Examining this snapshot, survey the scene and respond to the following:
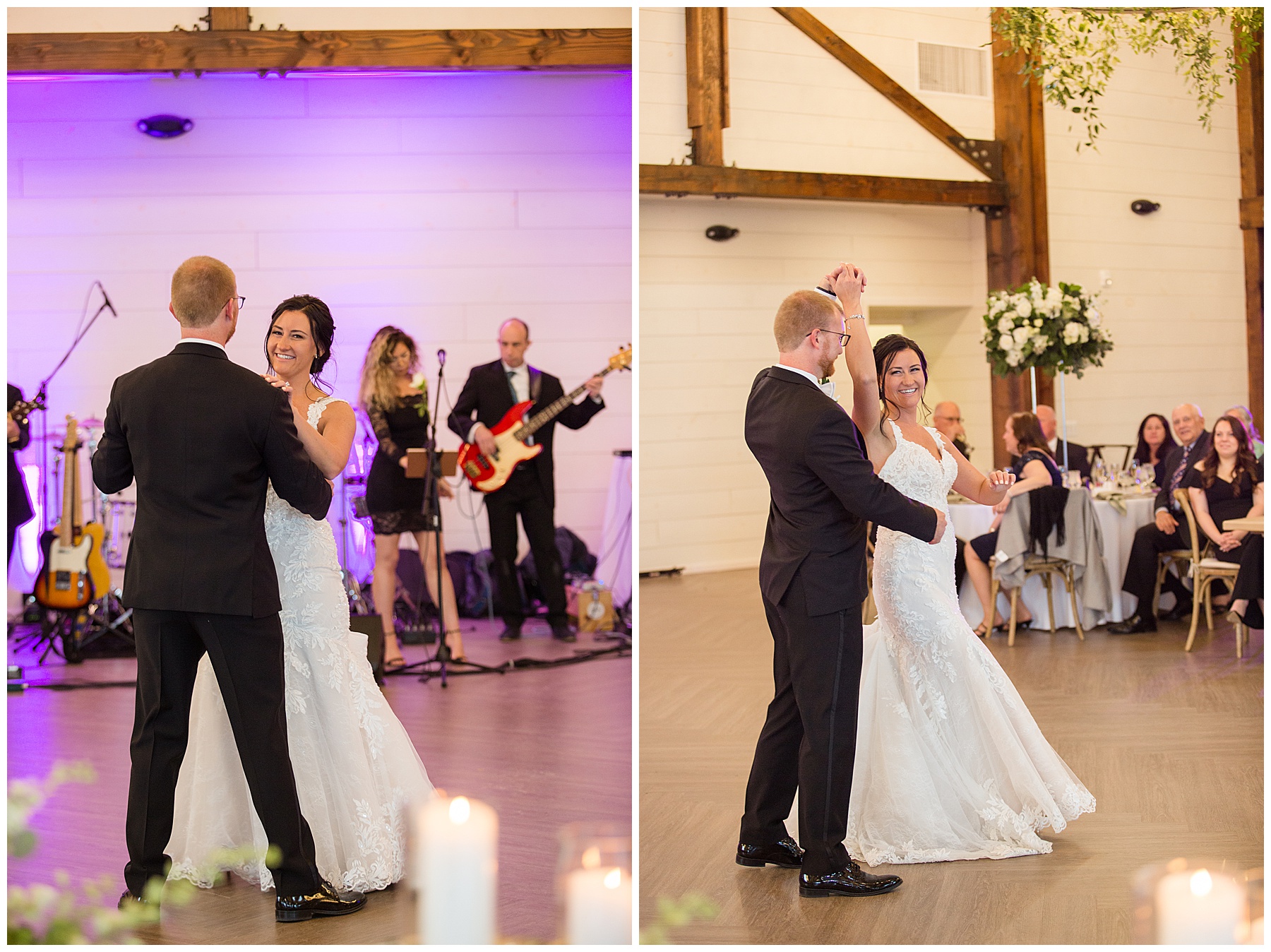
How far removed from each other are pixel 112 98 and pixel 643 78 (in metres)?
4.41

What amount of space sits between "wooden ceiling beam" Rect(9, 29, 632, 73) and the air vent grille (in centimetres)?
585

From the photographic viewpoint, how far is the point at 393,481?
6488 mm

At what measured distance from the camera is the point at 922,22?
11.7m

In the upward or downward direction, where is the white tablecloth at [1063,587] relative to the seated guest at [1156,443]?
downward

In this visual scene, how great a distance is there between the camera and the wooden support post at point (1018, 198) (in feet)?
38.8

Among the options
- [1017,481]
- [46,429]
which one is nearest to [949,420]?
[1017,481]

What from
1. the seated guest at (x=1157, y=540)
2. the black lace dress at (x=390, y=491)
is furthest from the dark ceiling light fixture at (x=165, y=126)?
the seated guest at (x=1157, y=540)

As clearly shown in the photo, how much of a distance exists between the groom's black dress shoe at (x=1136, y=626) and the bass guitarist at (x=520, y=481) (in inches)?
128

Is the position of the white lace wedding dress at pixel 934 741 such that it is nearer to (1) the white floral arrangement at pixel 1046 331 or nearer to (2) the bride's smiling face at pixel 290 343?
(2) the bride's smiling face at pixel 290 343

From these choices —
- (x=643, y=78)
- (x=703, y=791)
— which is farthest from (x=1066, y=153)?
(x=703, y=791)

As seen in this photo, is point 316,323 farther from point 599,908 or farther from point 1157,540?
point 1157,540

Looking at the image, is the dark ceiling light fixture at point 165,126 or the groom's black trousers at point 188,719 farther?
the dark ceiling light fixture at point 165,126

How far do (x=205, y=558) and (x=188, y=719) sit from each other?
1.49ft

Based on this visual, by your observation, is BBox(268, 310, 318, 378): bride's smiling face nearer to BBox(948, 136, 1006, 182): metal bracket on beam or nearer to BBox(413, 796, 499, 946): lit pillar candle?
BBox(413, 796, 499, 946): lit pillar candle
